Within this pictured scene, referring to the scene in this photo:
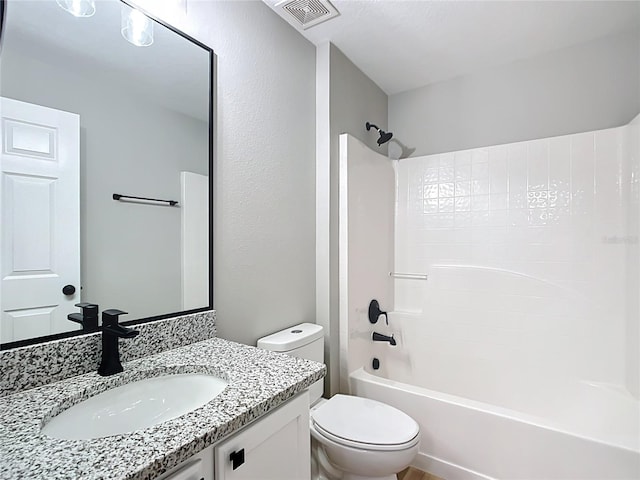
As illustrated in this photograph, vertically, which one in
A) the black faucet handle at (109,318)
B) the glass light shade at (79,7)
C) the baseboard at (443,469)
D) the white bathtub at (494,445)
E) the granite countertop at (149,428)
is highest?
the glass light shade at (79,7)

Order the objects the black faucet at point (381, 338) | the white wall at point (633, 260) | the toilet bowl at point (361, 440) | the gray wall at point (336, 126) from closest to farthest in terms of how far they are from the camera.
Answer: the toilet bowl at point (361, 440) → the white wall at point (633, 260) → the gray wall at point (336, 126) → the black faucet at point (381, 338)

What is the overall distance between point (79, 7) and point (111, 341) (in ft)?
3.34

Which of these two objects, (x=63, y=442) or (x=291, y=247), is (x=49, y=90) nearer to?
(x=63, y=442)

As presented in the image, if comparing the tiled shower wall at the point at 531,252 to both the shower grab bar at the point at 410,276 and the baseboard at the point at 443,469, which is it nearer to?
the shower grab bar at the point at 410,276

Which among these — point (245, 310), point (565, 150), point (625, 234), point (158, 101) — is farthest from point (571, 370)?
→ point (158, 101)

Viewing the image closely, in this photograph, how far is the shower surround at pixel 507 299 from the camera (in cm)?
168

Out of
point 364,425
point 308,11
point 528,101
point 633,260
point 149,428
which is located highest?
point 308,11

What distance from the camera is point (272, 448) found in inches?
35.4

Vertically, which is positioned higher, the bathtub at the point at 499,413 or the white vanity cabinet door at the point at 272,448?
the white vanity cabinet door at the point at 272,448

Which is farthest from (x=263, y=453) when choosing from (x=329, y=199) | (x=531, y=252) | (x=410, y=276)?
(x=531, y=252)

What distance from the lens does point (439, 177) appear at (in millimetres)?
2484

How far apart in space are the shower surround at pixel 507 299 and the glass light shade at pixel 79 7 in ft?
4.39

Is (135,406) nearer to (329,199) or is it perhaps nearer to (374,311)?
(329,199)

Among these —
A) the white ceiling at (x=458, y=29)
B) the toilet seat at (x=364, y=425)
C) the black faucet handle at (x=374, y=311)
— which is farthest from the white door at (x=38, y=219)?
the black faucet handle at (x=374, y=311)
